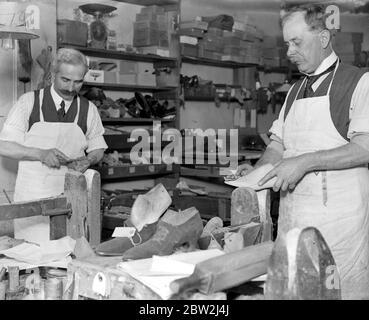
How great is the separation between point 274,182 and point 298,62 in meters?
0.59

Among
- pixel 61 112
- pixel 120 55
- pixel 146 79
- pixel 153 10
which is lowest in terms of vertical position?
pixel 61 112

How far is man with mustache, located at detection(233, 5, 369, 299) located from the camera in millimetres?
2107

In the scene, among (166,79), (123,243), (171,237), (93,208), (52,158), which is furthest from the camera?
(166,79)

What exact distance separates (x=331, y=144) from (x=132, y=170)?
367cm

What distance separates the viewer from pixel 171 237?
5.27 ft

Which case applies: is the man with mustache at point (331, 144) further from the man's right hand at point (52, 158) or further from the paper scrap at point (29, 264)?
the man's right hand at point (52, 158)

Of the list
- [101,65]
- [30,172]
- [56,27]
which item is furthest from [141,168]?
[30,172]

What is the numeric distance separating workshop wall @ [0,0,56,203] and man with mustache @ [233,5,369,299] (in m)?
2.67

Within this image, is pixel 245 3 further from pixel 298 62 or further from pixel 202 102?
pixel 298 62

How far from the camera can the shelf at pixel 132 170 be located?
5449 mm

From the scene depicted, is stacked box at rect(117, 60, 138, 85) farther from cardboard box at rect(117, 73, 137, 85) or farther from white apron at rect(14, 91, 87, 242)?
white apron at rect(14, 91, 87, 242)

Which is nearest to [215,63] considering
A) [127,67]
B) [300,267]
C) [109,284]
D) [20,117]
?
[127,67]

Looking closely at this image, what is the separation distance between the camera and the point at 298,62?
2.28 meters

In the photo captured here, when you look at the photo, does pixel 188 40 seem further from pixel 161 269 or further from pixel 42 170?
pixel 161 269
